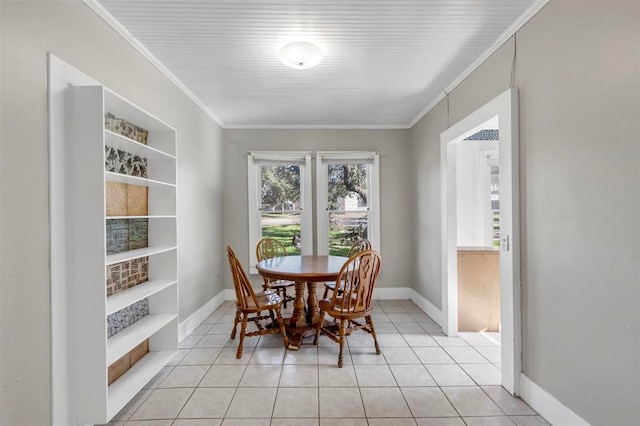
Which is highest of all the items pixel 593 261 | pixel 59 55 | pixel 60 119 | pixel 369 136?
pixel 369 136

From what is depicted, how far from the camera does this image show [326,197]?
432cm

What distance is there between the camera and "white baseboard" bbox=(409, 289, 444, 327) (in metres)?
3.29

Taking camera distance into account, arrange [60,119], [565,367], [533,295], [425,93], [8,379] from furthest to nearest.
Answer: [425,93]
[533,295]
[565,367]
[60,119]
[8,379]

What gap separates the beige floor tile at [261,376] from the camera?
84.9 inches

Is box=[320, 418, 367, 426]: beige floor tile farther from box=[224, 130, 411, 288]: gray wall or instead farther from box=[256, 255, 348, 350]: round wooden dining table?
box=[224, 130, 411, 288]: gray wall

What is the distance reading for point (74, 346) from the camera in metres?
1.57

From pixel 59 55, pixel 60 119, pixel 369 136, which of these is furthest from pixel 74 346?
pixel 369 136

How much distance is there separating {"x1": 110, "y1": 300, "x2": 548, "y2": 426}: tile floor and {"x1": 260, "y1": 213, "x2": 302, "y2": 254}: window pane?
61.1 inches

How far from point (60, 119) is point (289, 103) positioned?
228 centimetres

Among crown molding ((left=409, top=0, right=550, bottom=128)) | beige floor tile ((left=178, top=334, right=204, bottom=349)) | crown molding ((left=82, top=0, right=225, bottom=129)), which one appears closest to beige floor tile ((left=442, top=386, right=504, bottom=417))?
beige floor tile ((left=178, top=334, right=204, bottom=349))

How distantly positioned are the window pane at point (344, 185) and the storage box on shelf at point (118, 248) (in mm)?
2392

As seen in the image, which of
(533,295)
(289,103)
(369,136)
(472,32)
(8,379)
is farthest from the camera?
(369,136)

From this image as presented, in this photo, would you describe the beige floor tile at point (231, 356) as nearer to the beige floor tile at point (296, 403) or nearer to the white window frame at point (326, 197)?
the beige floor tile at point (296, 403)

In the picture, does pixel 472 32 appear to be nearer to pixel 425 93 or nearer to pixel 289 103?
pixel 425 93
